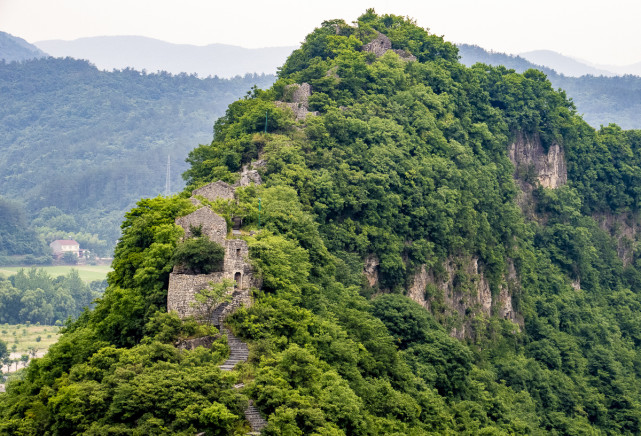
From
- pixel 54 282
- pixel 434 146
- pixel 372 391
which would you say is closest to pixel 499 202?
pixel 434 146

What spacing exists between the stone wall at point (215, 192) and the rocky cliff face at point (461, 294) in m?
17.4

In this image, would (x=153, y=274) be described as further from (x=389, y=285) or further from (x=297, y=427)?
(x=389, y=285)

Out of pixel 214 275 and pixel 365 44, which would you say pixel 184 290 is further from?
pixel 365 44

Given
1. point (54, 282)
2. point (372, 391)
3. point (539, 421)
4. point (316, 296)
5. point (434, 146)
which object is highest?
point (434, 146)

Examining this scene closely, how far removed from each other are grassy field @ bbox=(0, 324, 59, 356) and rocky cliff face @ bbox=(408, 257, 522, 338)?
6174 centimetres

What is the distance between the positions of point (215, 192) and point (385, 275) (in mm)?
15523

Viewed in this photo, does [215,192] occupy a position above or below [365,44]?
below

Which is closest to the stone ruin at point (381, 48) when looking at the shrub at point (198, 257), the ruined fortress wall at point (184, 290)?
the shrub at point (198, 257)

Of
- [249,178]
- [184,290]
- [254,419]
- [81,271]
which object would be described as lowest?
[81,271]

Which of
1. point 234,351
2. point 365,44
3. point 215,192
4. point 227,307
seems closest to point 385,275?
point 215,192

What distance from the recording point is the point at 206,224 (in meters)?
39.5

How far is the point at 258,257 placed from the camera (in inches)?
1545

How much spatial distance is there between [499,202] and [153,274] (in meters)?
41.1

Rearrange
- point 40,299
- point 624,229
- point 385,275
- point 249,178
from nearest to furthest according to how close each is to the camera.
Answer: point 249,178 < point 385,275 < point 624,229 < point 40,299
